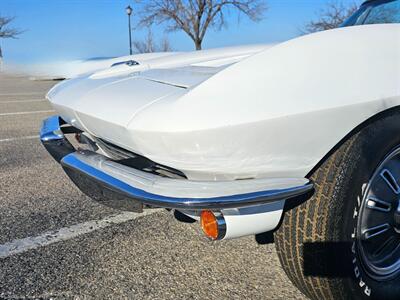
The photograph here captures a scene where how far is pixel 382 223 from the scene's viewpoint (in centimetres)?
181

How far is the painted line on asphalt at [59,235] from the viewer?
2330 millimetres

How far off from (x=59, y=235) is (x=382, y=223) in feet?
A: 6.04

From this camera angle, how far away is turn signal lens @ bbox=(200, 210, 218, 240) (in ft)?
4.94

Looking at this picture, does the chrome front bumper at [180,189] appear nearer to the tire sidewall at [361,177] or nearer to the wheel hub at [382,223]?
the tire sidewall at [361,177]

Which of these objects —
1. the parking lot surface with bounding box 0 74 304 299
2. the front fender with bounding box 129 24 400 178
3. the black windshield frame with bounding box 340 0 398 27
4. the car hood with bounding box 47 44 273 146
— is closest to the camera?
the front fender with bounding box 129 24 400 178

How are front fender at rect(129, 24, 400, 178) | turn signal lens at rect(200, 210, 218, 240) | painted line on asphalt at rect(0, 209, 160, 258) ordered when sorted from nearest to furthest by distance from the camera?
1. front fender at rect(129, 24, 400, 178)
2. turn signal lens at rect(200, 210, 218, 240)
3. painted line on asphalt at rect(0, 209, 160, 258)

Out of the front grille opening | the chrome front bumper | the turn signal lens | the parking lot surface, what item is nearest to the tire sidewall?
the chrome front bumper

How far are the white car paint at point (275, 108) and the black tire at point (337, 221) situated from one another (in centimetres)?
8

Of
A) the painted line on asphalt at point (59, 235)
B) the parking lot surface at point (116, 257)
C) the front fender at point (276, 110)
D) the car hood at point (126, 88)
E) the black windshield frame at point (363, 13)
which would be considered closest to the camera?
the front fender at point (276, 110)

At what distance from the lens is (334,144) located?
1516 millimetres

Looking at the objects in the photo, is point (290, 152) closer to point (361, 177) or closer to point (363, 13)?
Answer: point (361, 177)

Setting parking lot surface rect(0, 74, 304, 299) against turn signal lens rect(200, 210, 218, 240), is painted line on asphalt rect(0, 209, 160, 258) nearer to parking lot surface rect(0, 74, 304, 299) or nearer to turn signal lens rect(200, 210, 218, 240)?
parking lot surface rect(0, 74, 304, 299)

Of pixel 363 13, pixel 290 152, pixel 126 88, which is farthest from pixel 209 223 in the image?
pixel 363 13

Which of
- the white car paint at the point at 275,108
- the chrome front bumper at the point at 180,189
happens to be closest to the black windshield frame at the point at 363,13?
the white car paint at the point at 275,108
